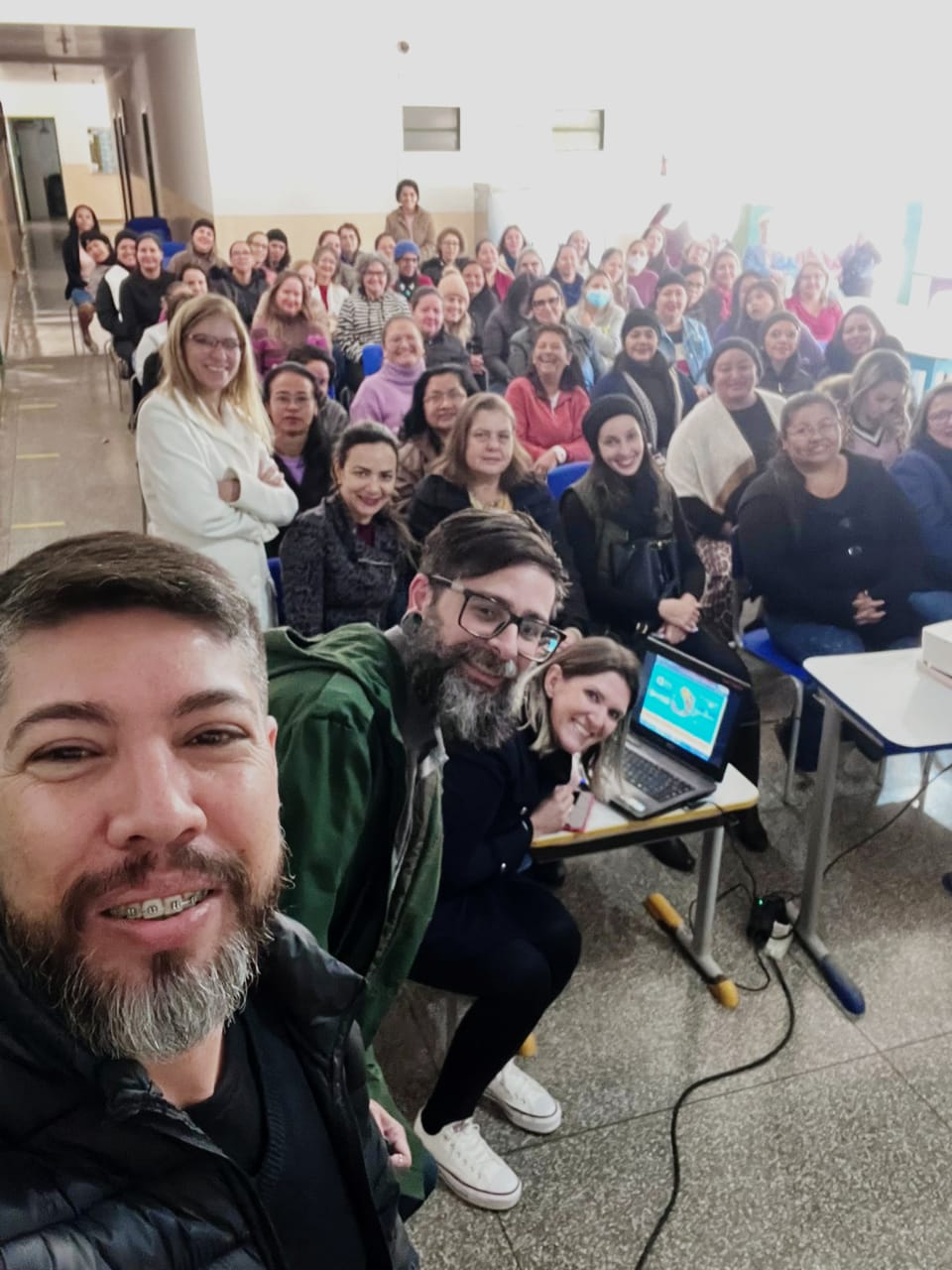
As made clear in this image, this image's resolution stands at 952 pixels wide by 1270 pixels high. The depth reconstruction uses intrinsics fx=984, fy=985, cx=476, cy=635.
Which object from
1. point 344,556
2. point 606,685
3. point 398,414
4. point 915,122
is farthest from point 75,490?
point 915,122

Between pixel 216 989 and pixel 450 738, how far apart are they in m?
1.02

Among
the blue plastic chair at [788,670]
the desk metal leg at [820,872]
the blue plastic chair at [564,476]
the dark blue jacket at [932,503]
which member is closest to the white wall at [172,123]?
the blue plastic chair at [564,476]

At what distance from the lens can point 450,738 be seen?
1.81 meters

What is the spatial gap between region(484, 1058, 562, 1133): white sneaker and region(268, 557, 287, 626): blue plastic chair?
5.34 ft

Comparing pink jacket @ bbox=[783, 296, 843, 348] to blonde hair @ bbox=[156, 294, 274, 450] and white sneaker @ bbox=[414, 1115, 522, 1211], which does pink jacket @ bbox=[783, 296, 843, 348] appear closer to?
blonde hair @ bbox=[156, 294, 274, 450]

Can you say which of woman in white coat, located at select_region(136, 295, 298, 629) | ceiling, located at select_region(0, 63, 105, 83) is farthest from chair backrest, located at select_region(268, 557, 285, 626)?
ceiling, located at select_region(0, 63, 105, 83)

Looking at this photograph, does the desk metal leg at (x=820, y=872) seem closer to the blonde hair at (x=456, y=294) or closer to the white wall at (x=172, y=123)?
the blonde hair at (x=456, y=294)

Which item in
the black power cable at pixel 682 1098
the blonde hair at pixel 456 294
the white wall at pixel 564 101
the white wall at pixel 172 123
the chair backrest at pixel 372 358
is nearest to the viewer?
the black power cable at pixel 682 1098

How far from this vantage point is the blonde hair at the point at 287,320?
213 inches

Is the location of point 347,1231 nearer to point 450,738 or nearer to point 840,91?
point 450,738

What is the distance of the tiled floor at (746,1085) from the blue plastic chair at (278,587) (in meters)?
1.29

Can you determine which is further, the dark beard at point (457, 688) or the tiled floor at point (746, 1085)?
the tiled floor at point (746, 1085)

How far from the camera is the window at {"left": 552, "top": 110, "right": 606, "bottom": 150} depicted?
11.5m

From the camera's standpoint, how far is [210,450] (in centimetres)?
297
